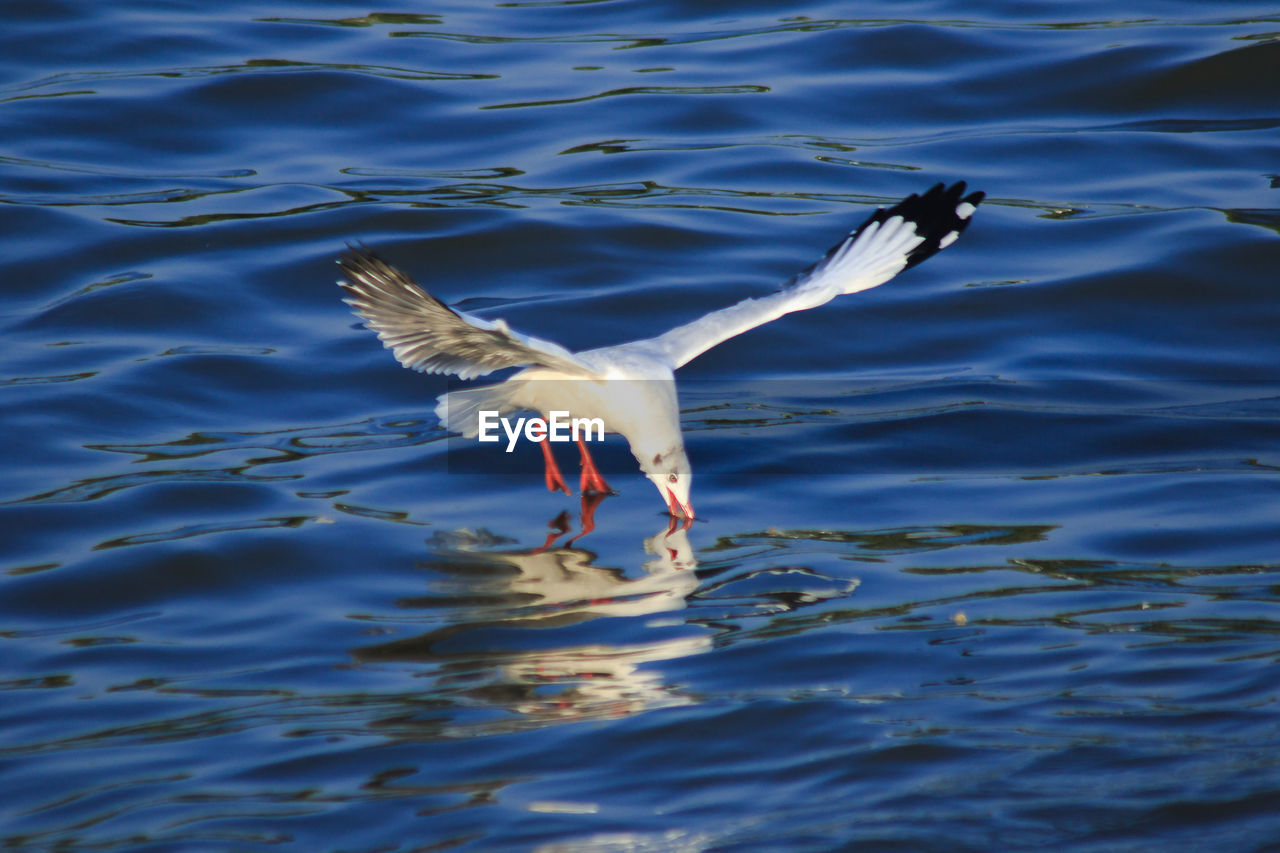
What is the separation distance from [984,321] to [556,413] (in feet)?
10.5

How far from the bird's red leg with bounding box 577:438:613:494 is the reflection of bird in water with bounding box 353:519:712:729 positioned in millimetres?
596

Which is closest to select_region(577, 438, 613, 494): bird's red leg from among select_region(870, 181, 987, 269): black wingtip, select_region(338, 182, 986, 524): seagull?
select_region(338, 182, 986, 524): seagull

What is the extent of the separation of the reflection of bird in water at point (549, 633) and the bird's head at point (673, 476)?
13 centimetres

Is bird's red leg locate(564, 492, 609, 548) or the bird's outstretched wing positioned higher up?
the bird's outstretched wing

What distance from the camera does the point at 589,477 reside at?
6676 mm

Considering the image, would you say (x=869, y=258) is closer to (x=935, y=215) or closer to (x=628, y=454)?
(x=935, y=215)

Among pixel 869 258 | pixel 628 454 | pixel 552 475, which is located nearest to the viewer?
pixel 552 475

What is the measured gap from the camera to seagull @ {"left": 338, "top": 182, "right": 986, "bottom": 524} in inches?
226

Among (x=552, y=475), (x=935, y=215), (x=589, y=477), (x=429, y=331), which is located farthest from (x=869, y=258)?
(x=429, y=331)

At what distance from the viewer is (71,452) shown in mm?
6875

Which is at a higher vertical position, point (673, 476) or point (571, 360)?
point (571, 360)

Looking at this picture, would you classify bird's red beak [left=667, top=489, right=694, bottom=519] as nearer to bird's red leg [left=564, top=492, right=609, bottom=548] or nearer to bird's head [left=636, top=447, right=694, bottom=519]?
bird's head [left=636, top=447, right=694, bottom=519]

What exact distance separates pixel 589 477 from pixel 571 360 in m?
1.04

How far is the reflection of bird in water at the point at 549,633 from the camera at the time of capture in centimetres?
465
